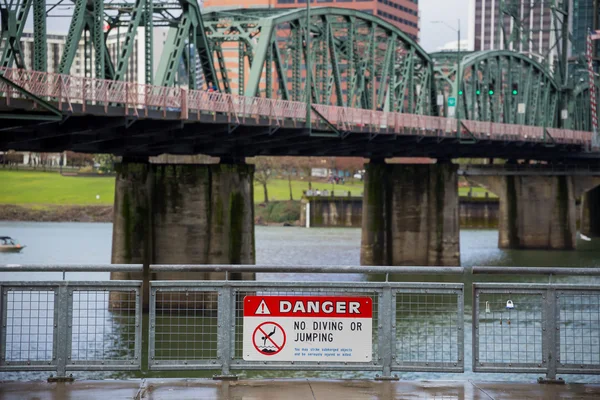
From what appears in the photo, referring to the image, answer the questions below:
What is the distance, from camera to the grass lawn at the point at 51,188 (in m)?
134

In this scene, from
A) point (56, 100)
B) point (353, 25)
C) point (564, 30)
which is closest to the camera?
point (56, 100)

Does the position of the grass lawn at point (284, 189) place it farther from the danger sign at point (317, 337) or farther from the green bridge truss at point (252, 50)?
the danger sign at point (317, 337)

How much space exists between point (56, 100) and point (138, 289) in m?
27.5

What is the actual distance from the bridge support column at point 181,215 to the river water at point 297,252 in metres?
3.47

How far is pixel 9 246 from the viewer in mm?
97625

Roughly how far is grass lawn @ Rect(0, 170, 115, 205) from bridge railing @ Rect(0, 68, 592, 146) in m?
58.1

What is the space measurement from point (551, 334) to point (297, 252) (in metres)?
85.1

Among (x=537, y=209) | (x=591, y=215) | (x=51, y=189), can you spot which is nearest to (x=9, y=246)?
(x=51, y=189)

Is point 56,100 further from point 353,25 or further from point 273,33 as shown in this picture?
point 353,25

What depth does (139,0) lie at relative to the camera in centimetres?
5691

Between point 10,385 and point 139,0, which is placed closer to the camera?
point 10,385

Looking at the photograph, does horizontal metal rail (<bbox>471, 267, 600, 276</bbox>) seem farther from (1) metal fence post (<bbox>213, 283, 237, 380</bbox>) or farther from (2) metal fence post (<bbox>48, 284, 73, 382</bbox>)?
(2) metal fence post (<bbox>48, 284, 73, 382</bbox>)

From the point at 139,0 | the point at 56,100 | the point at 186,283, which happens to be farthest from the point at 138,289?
the point at 139,0

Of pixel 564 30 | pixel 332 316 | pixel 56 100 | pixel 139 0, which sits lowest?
pixel 332 316
